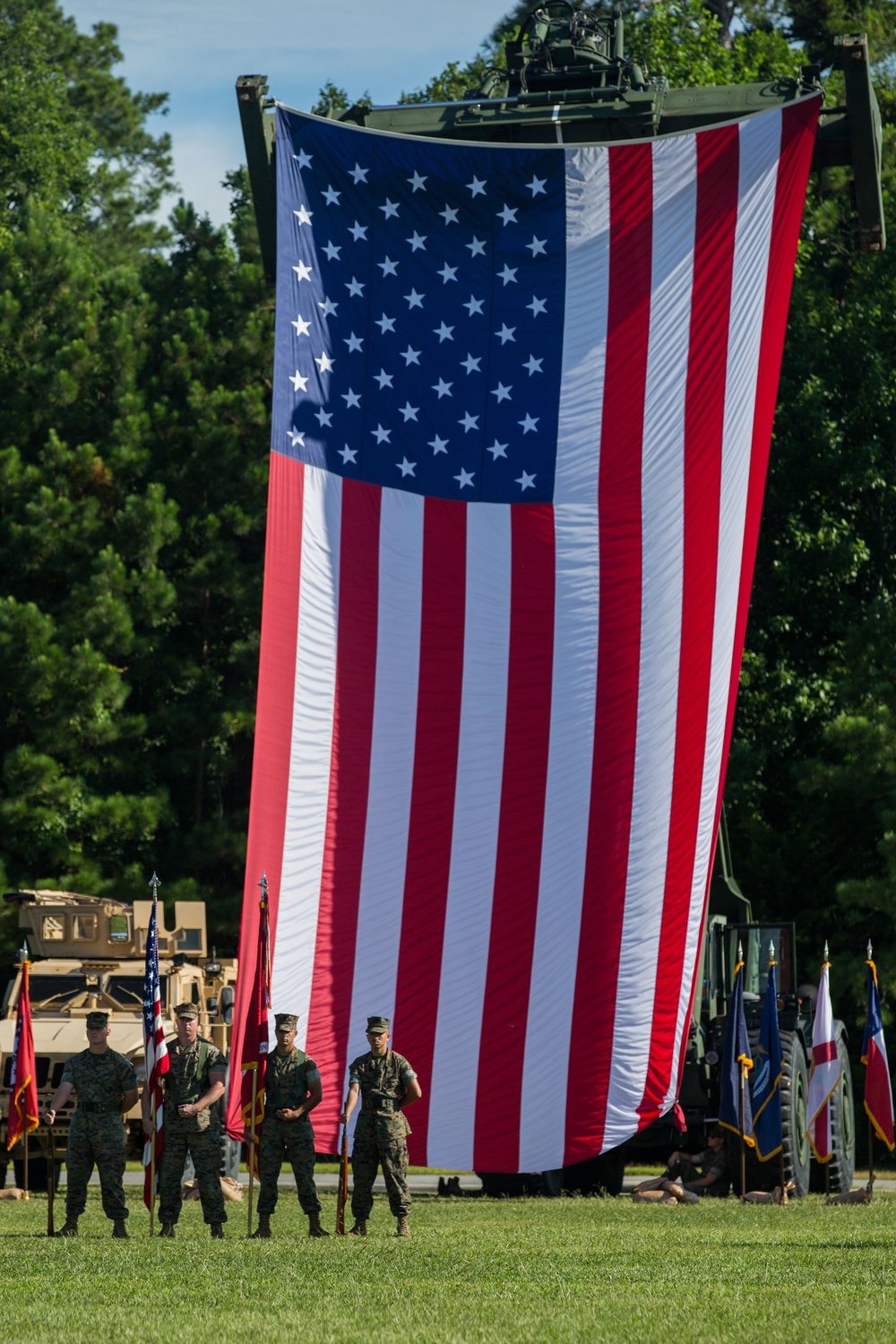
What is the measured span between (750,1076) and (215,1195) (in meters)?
5.03

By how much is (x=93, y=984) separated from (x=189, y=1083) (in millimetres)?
5655

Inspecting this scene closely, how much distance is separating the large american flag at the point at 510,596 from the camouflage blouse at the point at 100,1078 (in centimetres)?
115

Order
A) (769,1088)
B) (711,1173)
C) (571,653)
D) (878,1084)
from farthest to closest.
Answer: (711,1173), (769,1088), (878,1084), (571,653)

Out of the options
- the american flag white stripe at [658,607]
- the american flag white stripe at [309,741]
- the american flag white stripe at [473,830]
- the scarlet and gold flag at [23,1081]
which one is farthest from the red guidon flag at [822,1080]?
the scarlet and gold flag at [23,1081]

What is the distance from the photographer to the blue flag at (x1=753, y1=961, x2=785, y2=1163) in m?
15.2

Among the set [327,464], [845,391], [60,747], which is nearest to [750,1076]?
[327,464]

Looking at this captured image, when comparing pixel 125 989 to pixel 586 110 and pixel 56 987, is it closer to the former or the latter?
pixel 56 987

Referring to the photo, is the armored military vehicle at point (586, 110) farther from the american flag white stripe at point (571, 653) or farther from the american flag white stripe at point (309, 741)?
the american flag white stripe at point (309, 741)

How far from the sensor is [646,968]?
13375 mm

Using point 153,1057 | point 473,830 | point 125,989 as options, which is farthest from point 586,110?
point 125,989

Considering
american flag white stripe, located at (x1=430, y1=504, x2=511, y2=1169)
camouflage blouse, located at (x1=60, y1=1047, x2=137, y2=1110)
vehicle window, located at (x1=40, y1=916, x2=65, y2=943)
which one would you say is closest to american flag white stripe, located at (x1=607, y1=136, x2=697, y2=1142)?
american flag white stripe, located at (x1=430, y1=504, x2=511, y2=1169)

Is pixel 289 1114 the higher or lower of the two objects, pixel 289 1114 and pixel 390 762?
the lower

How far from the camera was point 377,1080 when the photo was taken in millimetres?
12523

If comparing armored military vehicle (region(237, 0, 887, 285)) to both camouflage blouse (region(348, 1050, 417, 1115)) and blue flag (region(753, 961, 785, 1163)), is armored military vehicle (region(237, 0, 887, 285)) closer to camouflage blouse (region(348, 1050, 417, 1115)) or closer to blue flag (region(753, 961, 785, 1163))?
blue flag (region(753, 961, 785, 1163))
